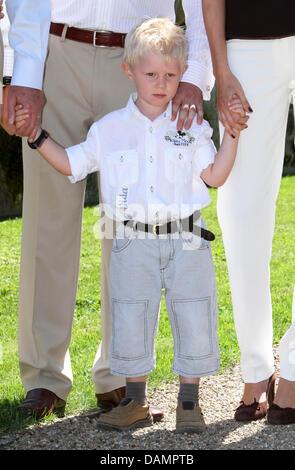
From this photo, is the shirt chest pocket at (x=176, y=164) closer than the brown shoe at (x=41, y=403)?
Yes

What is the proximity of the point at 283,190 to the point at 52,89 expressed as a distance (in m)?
8.72

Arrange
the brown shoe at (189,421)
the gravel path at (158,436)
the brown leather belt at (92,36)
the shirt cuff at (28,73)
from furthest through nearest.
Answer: the brown leather belt at (92,36) < the shirt cuff at (28,73) < the brown shoe at (189,421) < the gravel path at (158,436)

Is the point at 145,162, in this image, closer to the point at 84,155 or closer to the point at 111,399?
the point at 84,155

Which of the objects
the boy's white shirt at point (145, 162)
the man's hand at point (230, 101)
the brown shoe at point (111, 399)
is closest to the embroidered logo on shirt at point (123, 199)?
the boy's white shirt at point (145, 162)

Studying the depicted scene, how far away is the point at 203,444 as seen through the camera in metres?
3.32

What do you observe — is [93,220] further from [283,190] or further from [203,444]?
[203,444]

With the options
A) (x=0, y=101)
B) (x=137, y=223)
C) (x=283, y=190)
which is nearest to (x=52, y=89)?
(x=0, y=101)

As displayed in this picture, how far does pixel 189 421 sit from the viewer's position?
342cm

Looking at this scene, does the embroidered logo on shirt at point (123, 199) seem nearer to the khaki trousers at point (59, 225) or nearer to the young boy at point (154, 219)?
the young boy at point (154, 219)

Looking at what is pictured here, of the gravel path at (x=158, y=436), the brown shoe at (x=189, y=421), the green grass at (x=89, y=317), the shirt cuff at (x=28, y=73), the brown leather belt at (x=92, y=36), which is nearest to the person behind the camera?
the gravel path at (x=158, y=436)

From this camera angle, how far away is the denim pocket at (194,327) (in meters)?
3.43

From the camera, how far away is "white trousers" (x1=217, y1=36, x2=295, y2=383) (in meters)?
3.47

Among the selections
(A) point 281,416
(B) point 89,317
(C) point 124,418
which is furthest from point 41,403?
(B) point 89,317

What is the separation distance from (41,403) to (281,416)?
1.07m
